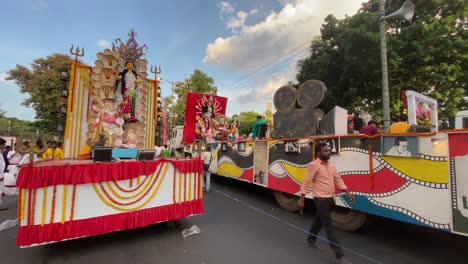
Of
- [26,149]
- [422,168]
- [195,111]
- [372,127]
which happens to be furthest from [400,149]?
[195,111]

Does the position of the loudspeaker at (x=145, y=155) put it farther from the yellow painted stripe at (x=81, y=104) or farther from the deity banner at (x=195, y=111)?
the deity banner at (x=195, y=111)

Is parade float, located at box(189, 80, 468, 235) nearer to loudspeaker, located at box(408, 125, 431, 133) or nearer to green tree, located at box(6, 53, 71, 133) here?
loudspeaker, located at box(408, 125, 431, 133)

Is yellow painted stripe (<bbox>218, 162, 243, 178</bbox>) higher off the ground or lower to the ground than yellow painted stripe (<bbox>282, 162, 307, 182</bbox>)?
lower

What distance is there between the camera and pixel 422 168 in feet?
11.0

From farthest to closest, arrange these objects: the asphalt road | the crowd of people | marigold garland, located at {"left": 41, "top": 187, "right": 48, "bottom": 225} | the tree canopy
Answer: the tree canopy → the crowd of people → the asphalt road → marigold garland, located at {"left": 41, "top": 187, "right": 48, "bottom": 225}

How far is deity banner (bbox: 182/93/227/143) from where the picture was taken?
384 inches

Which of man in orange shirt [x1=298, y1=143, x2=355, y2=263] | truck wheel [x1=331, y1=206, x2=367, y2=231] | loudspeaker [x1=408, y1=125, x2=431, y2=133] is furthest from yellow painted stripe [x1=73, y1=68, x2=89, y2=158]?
loudspeaker [x1=408, y1=125, x2=431, y2=133]

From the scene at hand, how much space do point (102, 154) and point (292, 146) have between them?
401 cm

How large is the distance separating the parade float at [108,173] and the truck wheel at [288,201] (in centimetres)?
232

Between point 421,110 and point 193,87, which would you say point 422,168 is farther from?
point 193,87

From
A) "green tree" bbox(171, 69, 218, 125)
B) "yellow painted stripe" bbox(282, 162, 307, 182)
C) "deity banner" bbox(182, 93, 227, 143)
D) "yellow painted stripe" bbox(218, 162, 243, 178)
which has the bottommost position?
"yellow painted stripe" bbox(218, 162, 243, 178)

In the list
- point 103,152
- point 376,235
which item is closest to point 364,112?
point 376,235

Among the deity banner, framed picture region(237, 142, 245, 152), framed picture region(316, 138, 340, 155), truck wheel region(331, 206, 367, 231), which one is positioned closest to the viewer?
truck wheel region(331, 206, 367, 231)

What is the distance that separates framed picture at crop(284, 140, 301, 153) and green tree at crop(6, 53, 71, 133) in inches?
585
